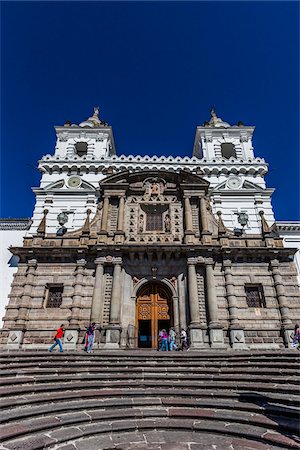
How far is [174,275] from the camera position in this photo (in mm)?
19312

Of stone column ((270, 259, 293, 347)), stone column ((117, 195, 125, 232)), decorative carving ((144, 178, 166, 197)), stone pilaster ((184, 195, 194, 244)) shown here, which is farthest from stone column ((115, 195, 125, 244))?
stone column ((270, 259, 293, 347))

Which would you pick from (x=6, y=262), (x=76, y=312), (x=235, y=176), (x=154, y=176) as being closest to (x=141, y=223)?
(x=154, y=176)

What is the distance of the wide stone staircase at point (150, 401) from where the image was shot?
6707mm

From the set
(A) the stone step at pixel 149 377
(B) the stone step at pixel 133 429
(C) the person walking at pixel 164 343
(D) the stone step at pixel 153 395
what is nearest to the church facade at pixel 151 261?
(C) the person walking at pixel 164 343

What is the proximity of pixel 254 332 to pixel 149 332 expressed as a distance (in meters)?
6.45

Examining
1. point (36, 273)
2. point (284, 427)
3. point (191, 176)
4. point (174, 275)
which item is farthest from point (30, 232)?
point (284, 427)

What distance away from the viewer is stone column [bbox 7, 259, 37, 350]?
16.5m

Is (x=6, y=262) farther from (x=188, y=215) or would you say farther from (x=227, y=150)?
(x=227, y=150)

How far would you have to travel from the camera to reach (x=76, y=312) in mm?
17500

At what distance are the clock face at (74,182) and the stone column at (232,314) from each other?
13.4 meters

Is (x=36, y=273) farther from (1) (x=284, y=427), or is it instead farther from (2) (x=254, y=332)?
(1) (x=284, y=427)

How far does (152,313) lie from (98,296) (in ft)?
12.2

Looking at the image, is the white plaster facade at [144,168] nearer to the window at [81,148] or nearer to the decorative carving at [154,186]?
the window at [81,148]

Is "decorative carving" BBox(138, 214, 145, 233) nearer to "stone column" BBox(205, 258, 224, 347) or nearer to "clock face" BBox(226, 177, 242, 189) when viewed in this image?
"stone column" BBox(205, 258, 224, 347)
